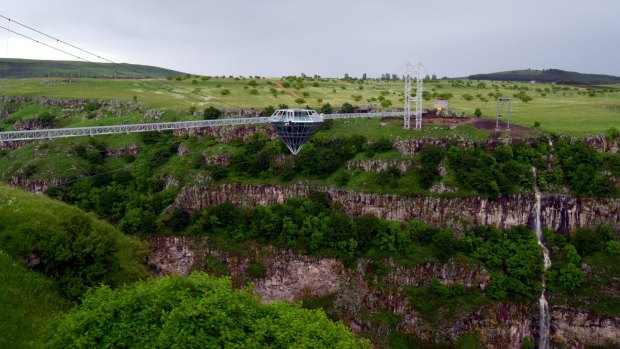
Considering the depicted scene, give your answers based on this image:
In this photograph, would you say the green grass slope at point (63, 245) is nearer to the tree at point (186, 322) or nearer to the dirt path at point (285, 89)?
the tree at point (186, 322)

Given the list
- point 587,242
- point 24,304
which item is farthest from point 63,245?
point 587,242

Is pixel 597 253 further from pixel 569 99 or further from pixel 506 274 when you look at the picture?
pixel 569 99

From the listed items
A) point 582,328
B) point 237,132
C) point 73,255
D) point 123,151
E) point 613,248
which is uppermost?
point 237,132

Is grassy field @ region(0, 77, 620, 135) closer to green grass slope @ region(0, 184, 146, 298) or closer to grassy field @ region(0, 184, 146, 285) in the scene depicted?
grassy field @ region(0, 184, 146, 285)

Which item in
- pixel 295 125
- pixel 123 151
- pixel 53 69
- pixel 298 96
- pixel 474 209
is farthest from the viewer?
pixel 53 69

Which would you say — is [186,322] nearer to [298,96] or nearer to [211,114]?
[211,114]

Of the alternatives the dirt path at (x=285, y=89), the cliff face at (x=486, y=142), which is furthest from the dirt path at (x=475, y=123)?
the dirt path at (x=285, y=89)

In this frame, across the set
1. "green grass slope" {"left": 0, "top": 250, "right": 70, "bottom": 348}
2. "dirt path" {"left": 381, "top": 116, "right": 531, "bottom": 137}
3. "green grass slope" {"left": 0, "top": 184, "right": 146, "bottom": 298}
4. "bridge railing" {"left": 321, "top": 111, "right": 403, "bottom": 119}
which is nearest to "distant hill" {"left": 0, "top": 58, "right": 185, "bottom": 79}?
"bridge railing" {"left": 321, "top": 111, "right": 403, "bottom": 119}
